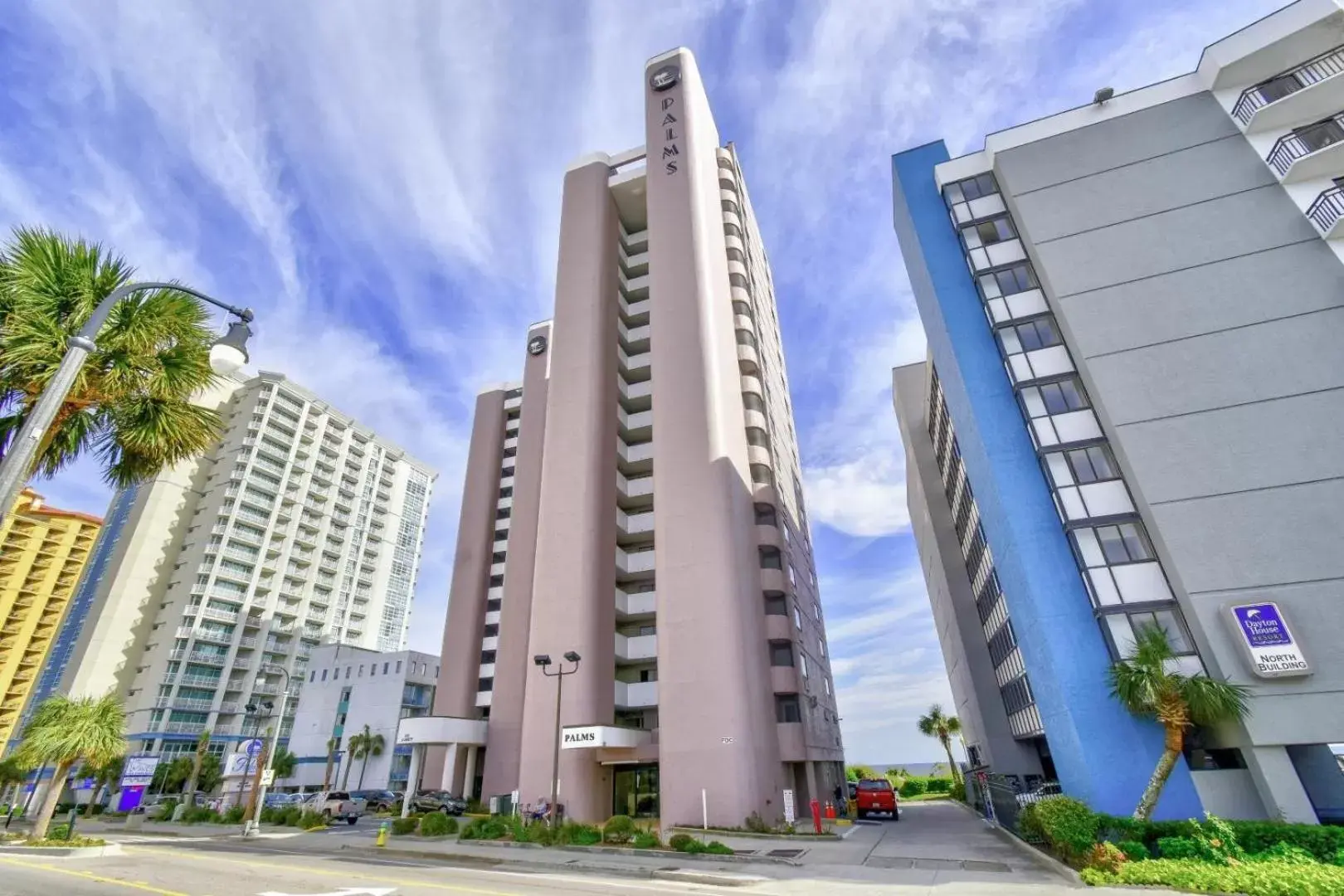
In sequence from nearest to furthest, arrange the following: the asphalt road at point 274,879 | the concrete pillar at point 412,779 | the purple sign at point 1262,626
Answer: the asphalt road at point 274,879 < the purple sign at point 1262,626 < the concrete pillar at point 412,779

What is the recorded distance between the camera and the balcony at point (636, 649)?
3359 cm

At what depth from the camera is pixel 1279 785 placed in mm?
16203

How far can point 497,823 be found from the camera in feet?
74.5

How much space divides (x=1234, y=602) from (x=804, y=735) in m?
18.9

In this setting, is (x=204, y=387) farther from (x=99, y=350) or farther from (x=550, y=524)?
(x=550, y=524)

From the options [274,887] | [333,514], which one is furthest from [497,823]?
[333,514]

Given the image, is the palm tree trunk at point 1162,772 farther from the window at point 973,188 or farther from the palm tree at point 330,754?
the palm tree at point 330,754

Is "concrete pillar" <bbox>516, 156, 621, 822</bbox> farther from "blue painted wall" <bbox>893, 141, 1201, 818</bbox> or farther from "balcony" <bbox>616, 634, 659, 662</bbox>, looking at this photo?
"blue painted wall" <bbox>893, 141, 1201, 818</bbox>

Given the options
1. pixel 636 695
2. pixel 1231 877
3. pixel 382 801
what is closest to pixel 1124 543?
pixel 1231 877

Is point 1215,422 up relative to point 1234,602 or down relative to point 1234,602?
up

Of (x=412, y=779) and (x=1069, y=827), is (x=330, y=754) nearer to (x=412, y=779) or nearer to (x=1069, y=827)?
(x=412, y=779)

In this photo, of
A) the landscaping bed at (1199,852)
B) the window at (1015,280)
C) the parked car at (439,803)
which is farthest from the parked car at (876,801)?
the window at (1015,280)

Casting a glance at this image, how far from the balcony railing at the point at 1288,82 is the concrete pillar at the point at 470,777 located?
181 feet

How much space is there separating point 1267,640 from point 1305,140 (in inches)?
803
